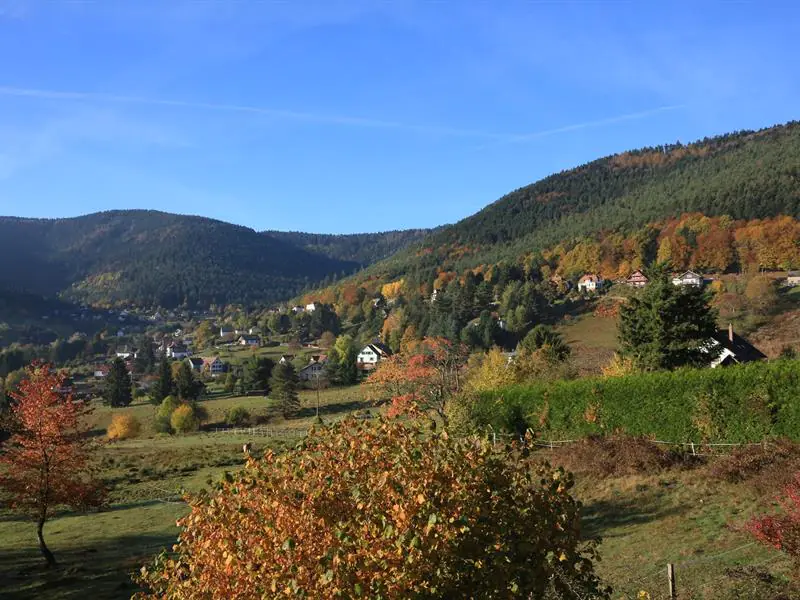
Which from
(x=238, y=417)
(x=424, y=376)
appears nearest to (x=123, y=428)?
(x=238, y=417)

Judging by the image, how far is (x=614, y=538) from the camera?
18.5 metres

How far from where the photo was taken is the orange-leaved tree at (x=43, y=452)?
23562 mm

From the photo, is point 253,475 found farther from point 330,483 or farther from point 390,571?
point 390,571

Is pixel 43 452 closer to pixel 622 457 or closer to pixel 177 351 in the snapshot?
pixel 622 457

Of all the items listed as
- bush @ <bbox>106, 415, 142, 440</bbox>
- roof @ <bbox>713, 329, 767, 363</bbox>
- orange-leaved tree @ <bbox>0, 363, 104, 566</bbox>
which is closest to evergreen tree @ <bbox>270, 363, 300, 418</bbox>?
bush @ <bbox>106, 415, 142, 440</bbox>

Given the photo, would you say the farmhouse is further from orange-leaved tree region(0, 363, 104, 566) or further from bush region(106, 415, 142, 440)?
orange-leaved tree region(0, 363, 104, 566)

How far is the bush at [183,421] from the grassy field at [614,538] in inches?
1393

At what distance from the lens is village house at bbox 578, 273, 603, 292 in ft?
433

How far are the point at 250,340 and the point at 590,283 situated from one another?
96606mm

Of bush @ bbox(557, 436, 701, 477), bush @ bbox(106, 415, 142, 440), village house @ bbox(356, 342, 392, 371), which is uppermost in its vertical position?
bush @ bbox(557, 436, 701, 477)

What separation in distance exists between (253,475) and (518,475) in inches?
125

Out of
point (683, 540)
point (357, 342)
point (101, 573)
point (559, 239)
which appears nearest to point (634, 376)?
point (683, 540)

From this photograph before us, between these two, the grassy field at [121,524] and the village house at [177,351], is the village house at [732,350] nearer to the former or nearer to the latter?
the grassy field at [121,524]

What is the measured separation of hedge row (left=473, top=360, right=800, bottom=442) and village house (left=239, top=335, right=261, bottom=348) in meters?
144
